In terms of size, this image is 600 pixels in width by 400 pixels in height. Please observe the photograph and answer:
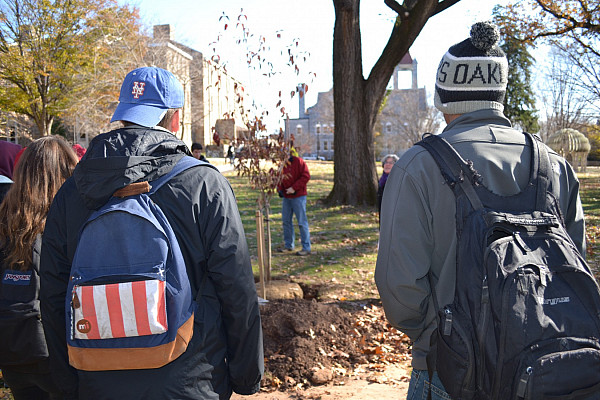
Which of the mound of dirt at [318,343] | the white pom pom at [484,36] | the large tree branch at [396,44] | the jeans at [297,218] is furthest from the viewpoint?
the large tree branch at [396,44]

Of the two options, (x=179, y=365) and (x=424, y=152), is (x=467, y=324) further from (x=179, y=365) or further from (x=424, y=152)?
(x=179, y=365)

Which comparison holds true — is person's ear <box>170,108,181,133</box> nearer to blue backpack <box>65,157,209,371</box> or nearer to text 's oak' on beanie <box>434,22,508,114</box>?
blue backpack <box>65,157,209,371</box>

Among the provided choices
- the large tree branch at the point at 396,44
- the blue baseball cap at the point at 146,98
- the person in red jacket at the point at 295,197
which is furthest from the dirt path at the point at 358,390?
the large tree branch at the point at 396,44

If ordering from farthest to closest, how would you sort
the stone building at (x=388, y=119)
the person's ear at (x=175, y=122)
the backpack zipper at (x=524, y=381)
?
1. the stone building at (x=388, y=119)
2. the person's ear at (x=175, y=122)
3. the backpack zipper at (x=524, y=381)

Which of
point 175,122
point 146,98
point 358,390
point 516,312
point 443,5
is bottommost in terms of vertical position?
point 358,390

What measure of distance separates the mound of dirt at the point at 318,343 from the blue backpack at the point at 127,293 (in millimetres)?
3129

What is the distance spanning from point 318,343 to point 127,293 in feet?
12.3

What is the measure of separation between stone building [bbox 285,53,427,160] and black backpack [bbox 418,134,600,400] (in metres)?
41.9

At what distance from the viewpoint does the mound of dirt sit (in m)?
5.02

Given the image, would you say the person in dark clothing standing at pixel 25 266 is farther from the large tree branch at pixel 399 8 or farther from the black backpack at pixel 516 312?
Result: the large tree branch at pixel 399 8

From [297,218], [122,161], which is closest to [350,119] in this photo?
[297,218]

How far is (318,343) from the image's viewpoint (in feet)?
17.7

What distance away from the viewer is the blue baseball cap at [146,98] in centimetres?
231

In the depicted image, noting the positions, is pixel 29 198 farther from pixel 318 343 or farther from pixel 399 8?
pixel 399 8
